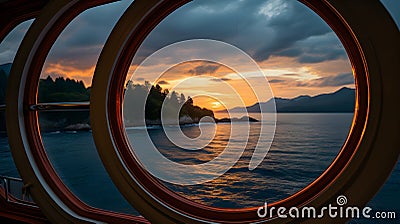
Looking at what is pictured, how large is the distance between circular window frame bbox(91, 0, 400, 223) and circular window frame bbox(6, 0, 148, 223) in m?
0.33

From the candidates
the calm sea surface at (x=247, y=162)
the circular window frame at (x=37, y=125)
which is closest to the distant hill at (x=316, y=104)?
the calm sea surface at (x=247, y=162)

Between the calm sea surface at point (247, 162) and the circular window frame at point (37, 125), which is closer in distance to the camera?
the calm sea surface at point (247, 162)

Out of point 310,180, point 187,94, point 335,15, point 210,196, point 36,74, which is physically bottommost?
point 210,196

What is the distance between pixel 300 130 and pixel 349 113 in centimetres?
23

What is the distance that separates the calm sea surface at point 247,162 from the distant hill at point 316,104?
0.09ft

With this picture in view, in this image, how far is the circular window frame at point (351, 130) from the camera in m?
1.03

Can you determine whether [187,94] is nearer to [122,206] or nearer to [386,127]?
[122,206]

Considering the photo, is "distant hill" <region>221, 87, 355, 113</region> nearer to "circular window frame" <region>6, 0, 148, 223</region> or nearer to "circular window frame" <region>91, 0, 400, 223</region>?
"circular window frame" <region>91, 0, 400, 223</region>

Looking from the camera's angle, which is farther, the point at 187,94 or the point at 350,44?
the point at 187,94

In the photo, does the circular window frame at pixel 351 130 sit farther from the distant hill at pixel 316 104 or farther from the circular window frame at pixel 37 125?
the circular window frame at pixel 37 125

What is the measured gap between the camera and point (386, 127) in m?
Result: 1.03

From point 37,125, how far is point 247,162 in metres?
1.41

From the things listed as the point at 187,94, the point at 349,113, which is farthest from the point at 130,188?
the point at 349,113

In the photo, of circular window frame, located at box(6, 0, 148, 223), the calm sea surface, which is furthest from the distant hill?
circular window frame, located at box(6, 0, 148, 223)
